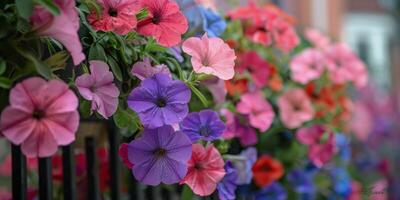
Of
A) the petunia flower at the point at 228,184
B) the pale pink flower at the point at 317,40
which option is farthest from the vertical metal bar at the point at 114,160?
the pale pink flower at the point at 317,40

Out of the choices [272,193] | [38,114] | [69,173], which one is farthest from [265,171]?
[38,114]

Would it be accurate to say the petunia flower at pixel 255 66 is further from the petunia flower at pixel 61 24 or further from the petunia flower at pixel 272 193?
the petunia flower at pixel 61 24

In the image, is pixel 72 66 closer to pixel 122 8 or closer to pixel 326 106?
pixel 122 8

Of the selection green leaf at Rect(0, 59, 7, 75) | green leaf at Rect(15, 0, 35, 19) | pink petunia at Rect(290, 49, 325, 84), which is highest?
green leaf at Rect(15, 0, 35, 19)

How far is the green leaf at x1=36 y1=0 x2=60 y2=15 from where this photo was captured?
25.5 inches

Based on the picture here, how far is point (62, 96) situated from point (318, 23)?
516cm

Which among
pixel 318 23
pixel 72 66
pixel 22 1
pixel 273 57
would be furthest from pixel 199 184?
→ pixel 318 23

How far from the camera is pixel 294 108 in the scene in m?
1.54

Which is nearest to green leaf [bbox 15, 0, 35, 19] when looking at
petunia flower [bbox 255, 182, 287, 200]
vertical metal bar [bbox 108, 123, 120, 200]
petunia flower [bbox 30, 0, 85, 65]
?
petunia flower [bbox 30, 0, 85, 65]

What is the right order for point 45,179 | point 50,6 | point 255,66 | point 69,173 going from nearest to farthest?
point 50,6 → point 45,179 → point 69,173 → point 255,66

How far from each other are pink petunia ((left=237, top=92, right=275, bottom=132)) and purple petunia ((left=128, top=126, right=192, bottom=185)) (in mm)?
466

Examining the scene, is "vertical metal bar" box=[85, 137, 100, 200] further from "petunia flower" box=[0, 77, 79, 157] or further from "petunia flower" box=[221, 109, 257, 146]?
"petunia flower" box=[0, 77, 79, 157]

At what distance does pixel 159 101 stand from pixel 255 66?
64 centimetres

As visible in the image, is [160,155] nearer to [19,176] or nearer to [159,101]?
[159,101]
